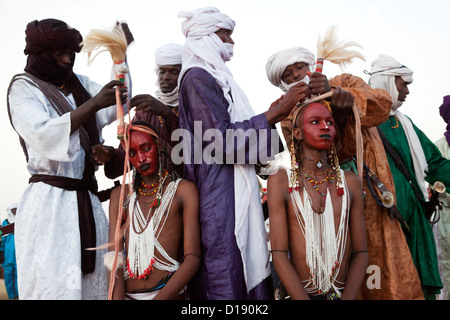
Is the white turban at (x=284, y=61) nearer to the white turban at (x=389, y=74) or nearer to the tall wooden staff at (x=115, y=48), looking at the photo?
the white turban at (x=389, y=74)

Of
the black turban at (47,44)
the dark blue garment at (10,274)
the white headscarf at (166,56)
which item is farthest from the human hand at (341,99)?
the dark blue garment at (10,274)

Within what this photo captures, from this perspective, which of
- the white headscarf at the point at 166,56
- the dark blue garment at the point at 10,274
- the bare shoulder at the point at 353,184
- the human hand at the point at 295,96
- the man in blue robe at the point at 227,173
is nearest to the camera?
the man in blue robe at the point at 227,173

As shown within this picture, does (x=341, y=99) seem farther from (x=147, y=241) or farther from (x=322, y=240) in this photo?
(x=147, y=241)

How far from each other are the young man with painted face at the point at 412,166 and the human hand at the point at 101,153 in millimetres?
2422

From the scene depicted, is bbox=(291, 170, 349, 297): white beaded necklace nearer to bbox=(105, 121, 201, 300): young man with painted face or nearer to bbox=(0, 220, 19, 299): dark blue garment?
bbox=(105, 121, 201, 300): young man with painted face

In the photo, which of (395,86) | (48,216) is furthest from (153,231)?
(395,86)

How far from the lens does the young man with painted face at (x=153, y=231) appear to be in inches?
148

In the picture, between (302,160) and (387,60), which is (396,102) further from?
(302,160)

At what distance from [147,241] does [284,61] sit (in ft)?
7.11

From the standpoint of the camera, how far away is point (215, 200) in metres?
3.78

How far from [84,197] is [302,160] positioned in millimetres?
1707

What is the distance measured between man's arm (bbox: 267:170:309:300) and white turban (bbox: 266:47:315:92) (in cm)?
146

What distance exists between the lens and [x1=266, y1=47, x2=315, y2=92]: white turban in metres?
4.92
